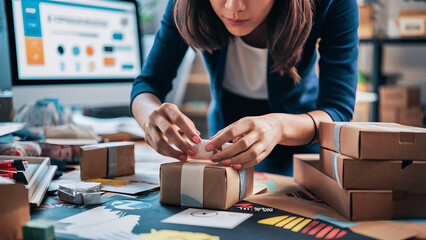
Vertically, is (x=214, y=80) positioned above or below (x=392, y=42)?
below

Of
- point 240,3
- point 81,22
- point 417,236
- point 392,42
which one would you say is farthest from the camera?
point 392,42

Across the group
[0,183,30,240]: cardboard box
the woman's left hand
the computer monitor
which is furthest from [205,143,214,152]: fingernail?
the computer monitor

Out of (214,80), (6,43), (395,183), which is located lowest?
Answer: (395,183)

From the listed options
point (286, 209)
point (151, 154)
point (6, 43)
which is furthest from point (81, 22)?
point (286, 209)

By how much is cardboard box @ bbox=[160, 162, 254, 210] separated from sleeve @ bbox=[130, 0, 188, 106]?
16.8 inches

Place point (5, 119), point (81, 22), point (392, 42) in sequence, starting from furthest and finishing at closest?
point (392, 42) → point (81, 22) → point (5, 119)

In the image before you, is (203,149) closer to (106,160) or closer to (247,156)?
(247,156)

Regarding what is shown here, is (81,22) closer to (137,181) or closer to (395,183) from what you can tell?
(137,181)

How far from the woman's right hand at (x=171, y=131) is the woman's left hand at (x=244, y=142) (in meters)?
0.04

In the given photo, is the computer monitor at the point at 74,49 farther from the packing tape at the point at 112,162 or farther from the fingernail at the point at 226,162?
the fingernail at the point at 226,162

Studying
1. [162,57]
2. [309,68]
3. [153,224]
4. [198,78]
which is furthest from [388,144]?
[198,78]

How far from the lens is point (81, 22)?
144 centimetres

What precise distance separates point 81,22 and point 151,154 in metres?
0.55

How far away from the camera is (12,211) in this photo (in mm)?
573
